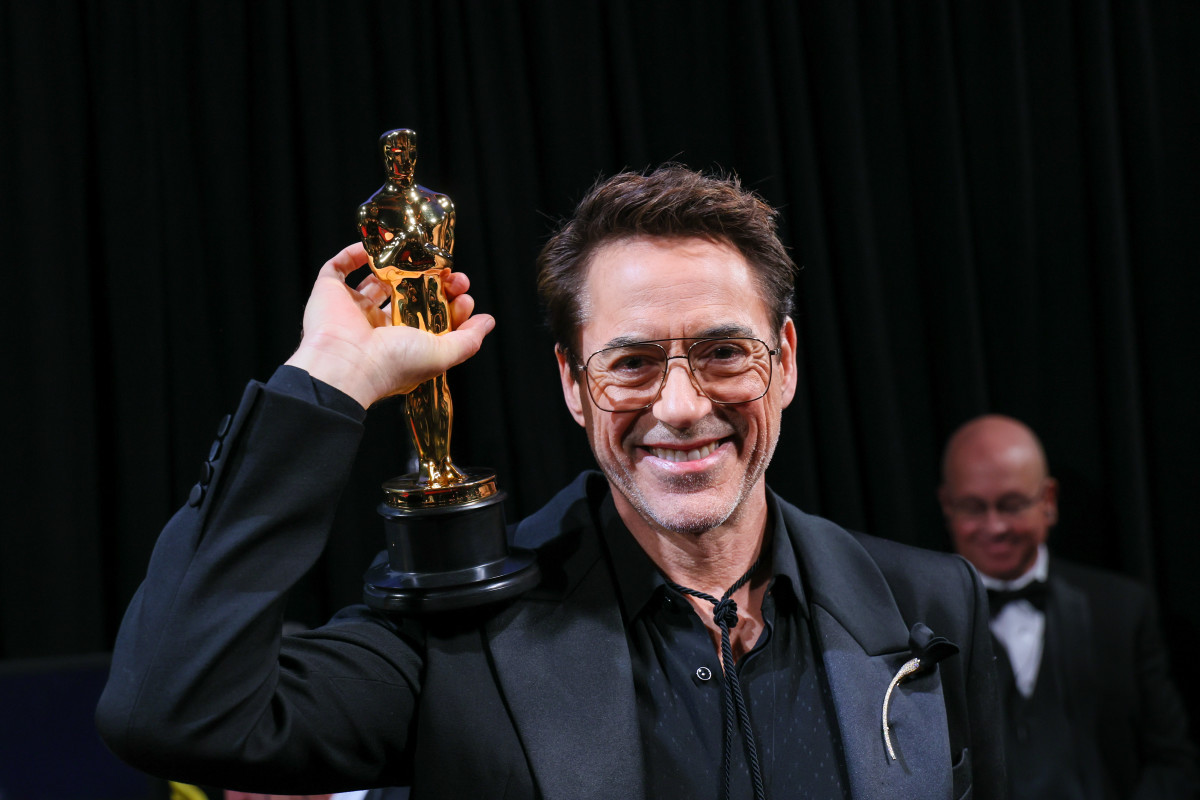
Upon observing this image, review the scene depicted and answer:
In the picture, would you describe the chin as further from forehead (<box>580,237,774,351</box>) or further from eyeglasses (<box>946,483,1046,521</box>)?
eyeglasses (<box>946,483,1046,521</box>)

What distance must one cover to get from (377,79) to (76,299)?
37.2 inches

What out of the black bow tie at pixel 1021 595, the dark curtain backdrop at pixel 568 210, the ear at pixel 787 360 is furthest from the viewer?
the black bow tie at pixel 1021 595

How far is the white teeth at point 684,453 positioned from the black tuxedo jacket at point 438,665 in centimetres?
17

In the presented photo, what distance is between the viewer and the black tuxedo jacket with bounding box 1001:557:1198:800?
105 inches

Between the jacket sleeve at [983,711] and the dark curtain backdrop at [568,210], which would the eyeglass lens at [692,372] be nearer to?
the jacket sleeve at [983,711]

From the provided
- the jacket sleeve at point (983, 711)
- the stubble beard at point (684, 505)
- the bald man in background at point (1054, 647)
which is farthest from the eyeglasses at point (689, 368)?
the bald man in background at point (1054, 647)

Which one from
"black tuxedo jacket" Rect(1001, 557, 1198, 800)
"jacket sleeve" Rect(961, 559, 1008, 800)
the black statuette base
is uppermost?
the black statuette base

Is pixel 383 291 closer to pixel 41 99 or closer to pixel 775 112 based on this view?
pixel 41 99

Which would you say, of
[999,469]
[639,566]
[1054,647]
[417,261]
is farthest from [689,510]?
[1054,647]

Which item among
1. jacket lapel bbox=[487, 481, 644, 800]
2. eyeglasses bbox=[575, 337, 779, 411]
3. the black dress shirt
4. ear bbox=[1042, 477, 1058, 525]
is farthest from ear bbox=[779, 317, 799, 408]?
ear bbox=[1042, 477, 1058, 525]

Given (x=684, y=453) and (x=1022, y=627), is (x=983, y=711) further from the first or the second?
(x=1022, y=627)

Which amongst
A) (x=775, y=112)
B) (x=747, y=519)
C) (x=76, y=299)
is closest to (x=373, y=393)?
(x=747, y=519)

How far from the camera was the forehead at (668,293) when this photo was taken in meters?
1.28

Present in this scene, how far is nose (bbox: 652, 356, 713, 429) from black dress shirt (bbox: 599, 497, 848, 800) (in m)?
0.21
